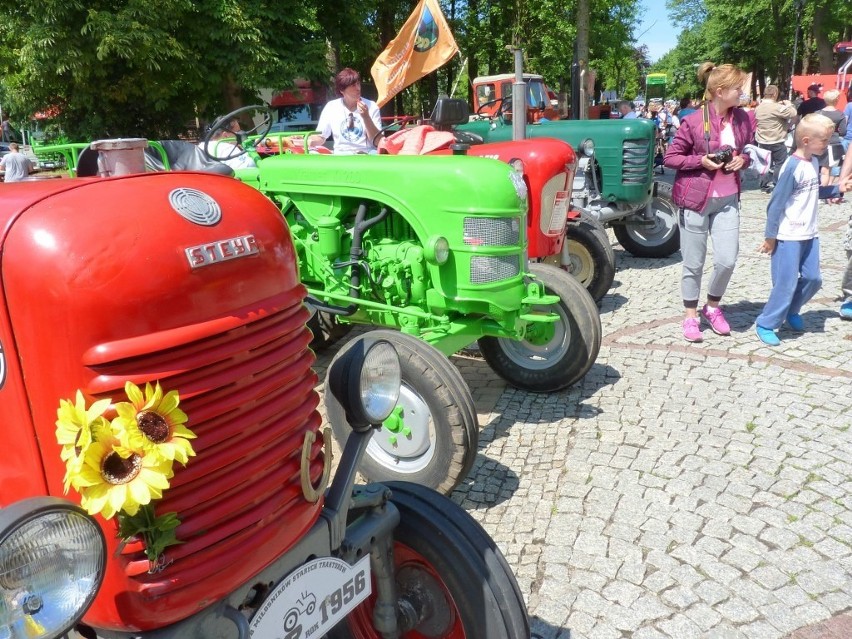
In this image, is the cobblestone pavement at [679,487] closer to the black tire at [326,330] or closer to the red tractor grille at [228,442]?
the black tire at [326,330]

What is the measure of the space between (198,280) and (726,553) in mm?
2303


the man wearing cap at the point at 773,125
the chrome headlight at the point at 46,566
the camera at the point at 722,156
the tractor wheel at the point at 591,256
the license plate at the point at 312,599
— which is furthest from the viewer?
the man wearing cap at the point at 773,125

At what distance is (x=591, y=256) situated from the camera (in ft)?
19.0

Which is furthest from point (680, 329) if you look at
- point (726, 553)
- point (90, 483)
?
point (90, 483)

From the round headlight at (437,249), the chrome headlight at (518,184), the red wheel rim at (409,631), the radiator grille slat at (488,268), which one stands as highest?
the chrome headlight at (518,184)

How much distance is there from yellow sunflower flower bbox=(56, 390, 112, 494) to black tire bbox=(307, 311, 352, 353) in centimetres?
368

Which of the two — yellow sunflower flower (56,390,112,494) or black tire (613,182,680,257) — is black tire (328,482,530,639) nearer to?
yellow sunflower flower (56,390,112,494)

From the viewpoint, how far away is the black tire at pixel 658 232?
24.1ft

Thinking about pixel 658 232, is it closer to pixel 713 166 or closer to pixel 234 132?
pixel 713 166

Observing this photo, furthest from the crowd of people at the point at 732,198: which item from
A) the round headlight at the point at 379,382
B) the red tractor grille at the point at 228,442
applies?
the red tractor grille at the point at 228,442

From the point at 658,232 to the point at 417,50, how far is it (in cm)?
317

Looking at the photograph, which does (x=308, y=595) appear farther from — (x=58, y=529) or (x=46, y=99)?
(x=46, y=99)

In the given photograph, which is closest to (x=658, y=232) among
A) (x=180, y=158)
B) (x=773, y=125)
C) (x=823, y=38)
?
(x=773, y=125)

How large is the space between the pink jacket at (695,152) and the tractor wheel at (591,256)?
1048 millimetres
